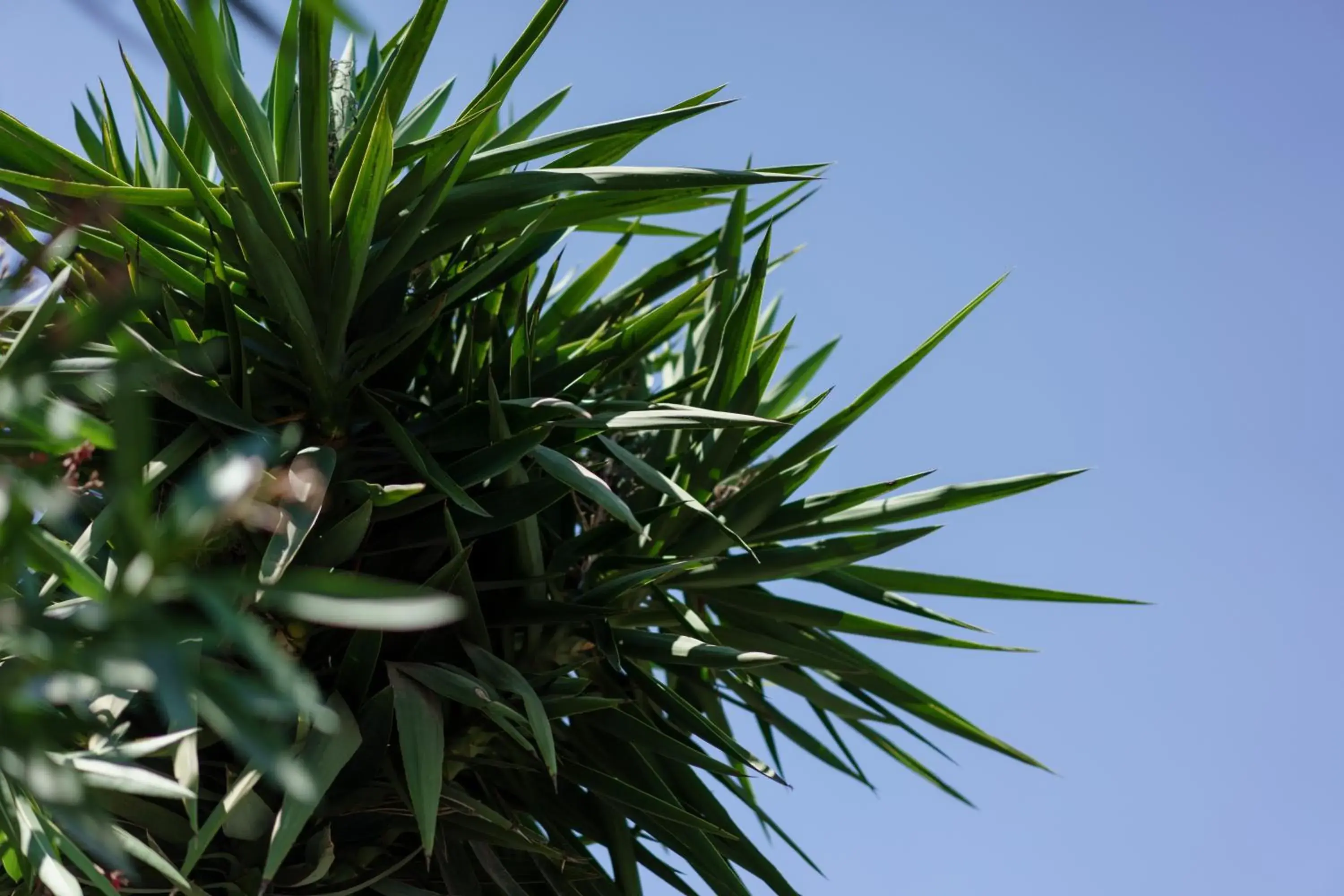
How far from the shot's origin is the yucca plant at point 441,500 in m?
1.10

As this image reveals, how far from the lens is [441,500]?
1264mm

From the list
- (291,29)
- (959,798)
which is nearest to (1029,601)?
(959,798)

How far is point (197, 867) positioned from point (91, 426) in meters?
0.78

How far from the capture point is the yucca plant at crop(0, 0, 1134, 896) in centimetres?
110

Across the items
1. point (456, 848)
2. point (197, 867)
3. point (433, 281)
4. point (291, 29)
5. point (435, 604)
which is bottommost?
point (197, 867)

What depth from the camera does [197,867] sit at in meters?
1.16

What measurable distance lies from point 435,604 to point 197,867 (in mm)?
937

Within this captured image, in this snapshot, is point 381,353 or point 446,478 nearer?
point 446,478

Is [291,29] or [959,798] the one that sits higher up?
[291,29]

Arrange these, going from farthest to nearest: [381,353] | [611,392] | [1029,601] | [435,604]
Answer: [611,392], [1029,601], [381,353], [435,604]

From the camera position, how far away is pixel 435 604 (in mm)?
358

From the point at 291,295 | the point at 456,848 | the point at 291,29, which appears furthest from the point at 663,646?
the point at 291,29

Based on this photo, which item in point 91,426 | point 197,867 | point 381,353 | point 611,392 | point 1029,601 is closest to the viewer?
point 91,426

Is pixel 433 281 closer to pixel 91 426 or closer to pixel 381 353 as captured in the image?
pixel 381 353
